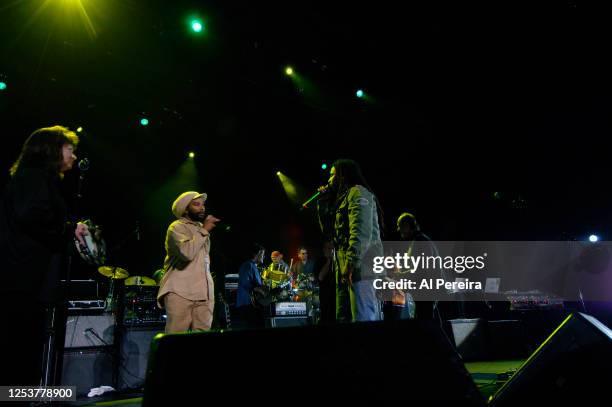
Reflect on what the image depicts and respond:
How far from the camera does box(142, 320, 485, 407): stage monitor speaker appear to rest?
1.09 meters

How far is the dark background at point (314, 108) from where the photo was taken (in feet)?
23.9

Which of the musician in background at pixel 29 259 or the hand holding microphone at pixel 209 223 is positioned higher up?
the hand holding microphone at pixel 209 223

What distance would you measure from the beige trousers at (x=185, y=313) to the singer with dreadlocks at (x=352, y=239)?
1322mm

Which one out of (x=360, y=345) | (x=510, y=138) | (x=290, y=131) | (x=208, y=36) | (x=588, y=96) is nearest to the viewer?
(x=360, y=345)

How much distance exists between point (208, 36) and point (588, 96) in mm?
7630

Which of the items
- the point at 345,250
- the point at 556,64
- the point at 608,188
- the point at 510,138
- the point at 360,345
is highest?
the point at 556,64

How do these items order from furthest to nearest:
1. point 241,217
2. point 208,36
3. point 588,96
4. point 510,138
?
point 241,217
point 510,138
point 588,96
point 208,36

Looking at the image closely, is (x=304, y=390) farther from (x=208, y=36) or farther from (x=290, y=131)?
(x=290, y=131)

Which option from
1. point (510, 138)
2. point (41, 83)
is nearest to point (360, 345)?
point (41, 83)

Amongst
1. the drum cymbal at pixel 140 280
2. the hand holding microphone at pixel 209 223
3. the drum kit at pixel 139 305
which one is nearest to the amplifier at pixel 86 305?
the drum kit at pixel 139 305

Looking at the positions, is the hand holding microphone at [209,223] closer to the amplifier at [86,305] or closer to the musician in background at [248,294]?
the amplifier at [86,305]

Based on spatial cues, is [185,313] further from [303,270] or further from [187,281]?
[303,270]

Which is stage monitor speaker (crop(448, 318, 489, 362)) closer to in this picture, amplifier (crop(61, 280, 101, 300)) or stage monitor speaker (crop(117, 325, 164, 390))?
stage monitor speaker (crop(117, 325, 164, 390))

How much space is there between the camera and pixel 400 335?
136cm
